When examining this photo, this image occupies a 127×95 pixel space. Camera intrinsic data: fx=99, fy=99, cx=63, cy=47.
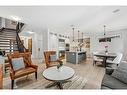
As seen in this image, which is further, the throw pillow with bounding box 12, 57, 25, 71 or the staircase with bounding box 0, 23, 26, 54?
the staircase with bounding box 0, 23, 26, 54

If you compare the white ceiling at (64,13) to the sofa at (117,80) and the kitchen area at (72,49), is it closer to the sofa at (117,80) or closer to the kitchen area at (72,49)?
the sofa at (117,80)

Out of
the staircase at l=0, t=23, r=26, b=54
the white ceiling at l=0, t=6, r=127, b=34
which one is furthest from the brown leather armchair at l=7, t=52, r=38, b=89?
the staircase at l=0, t=23, r=26, b=54

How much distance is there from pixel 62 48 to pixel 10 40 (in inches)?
191

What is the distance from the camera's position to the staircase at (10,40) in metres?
6.04

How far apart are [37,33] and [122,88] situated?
773 cm

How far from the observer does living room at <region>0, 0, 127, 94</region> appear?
282 cm

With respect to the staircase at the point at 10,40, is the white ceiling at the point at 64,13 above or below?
above

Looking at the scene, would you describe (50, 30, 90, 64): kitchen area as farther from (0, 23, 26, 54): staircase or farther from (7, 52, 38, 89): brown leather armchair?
(7, 52, 38, 89): brown leather armchair

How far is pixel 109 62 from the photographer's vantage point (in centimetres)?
518

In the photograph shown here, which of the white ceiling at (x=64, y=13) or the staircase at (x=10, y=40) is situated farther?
the staircase at (x=10, y=40)

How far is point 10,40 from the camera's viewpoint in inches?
251

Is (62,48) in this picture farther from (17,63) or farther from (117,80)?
(117,80)

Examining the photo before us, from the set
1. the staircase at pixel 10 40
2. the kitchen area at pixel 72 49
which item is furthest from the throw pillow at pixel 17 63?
the kitchen area at pixel 72 49
